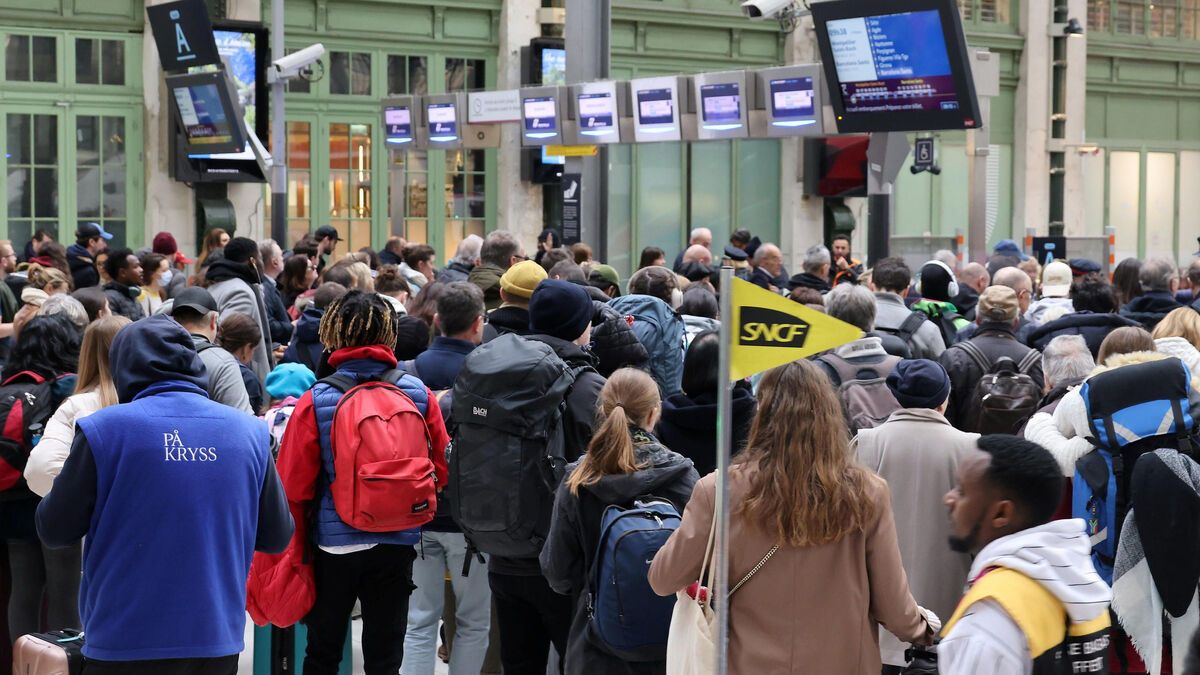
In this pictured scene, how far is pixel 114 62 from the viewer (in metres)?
20.5

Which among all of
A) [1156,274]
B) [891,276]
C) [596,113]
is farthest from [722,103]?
[891,276]

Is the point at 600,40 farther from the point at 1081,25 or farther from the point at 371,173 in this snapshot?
the point at 1081,25

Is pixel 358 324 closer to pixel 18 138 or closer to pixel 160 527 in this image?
pixel 160 527

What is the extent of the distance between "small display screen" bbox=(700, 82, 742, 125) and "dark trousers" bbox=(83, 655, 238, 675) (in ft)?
38.6

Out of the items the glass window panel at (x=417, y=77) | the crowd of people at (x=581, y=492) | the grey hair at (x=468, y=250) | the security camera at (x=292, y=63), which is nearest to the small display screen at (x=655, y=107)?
the grey hair at (x=468, y=250)

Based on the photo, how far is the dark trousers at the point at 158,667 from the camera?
14.9ft

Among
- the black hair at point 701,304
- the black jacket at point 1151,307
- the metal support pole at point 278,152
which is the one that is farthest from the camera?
the metal support pole at point 278,152

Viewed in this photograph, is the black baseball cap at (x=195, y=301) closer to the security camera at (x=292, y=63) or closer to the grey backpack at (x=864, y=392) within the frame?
the grey backpack at (x=864, y=392)

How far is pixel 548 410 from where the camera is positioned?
219 inches

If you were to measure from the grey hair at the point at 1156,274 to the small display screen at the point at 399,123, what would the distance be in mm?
11575

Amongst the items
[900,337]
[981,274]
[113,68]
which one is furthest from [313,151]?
[900,337]

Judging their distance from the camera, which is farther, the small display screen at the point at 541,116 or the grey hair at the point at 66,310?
the small display screen at the point at 541,116

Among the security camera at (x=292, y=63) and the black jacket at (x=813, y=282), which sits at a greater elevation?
the security camera at (x=292, y=63)

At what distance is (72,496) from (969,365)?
4.82 m
